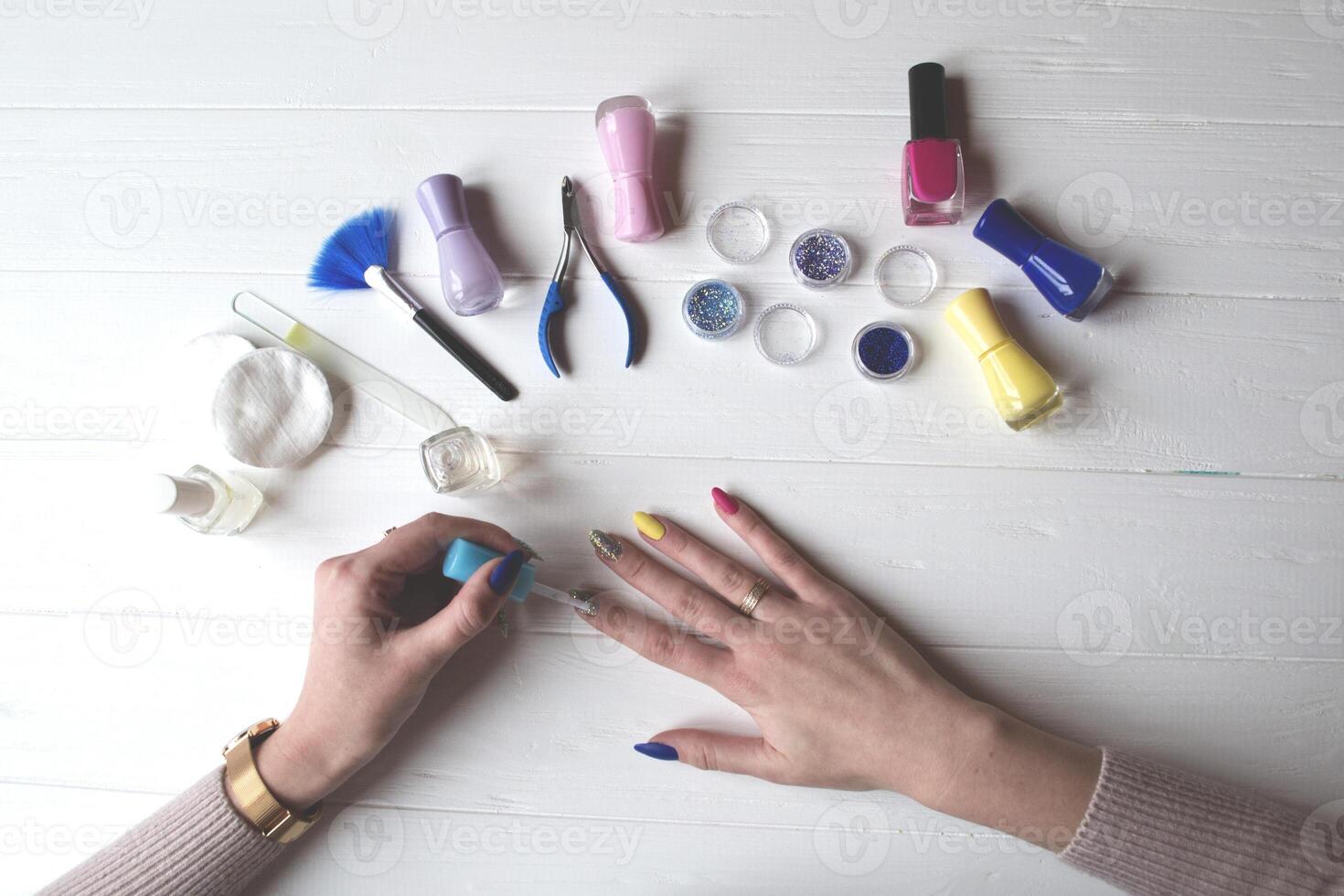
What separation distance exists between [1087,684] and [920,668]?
0.21m

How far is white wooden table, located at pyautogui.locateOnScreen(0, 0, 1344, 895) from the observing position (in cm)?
99

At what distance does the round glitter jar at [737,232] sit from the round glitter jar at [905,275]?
0.14m

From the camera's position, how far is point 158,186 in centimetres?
107

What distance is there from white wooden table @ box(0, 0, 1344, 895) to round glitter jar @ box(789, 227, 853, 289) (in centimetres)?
2

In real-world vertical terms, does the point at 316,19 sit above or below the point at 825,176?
above

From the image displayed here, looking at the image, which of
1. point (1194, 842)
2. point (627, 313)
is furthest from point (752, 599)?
point (1194, 842)

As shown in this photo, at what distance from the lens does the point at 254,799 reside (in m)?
0.94

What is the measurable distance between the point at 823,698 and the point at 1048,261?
537 mm

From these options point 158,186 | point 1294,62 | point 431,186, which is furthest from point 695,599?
point 1294,62

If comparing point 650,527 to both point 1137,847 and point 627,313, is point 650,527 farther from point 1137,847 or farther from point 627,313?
point 1137,847

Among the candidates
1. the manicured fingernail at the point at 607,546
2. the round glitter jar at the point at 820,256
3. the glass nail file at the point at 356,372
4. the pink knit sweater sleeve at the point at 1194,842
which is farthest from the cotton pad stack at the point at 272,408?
the pink knit sweater sleeve at the point at 1194,842

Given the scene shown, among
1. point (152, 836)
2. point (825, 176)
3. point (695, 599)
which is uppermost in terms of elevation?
point (825, 176)

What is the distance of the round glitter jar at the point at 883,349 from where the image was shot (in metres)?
1.00

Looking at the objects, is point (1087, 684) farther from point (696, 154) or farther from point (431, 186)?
point (431, 186)
